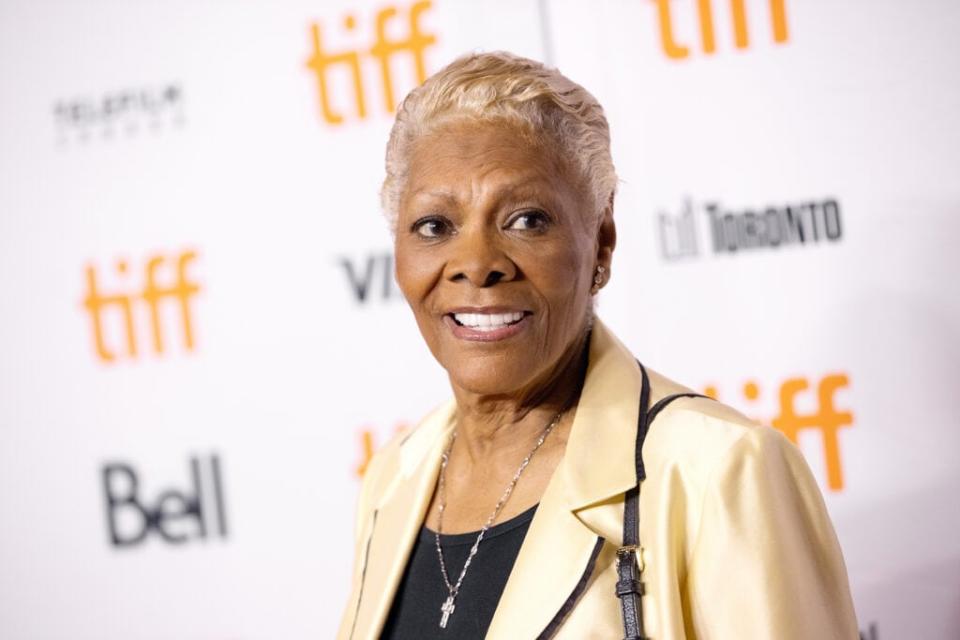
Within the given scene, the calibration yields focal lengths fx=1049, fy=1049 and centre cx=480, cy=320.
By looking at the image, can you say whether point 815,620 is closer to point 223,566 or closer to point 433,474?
point 433,474

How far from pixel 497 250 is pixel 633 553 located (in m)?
0.42

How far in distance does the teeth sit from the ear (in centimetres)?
18

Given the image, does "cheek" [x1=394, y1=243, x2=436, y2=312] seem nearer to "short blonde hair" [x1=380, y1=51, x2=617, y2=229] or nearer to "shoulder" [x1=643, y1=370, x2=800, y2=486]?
"short blonde hair" [x1=380, y1=51, x2=617, y2=229]

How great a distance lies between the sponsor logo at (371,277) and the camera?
244 cm

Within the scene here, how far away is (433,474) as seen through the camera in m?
1.66

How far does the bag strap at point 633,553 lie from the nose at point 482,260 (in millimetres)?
255

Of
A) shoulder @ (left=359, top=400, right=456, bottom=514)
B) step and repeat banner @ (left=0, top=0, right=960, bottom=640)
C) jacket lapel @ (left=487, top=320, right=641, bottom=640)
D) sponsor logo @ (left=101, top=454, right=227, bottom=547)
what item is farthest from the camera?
sponsor logo @ (left=101, top=454, right=227, bottom=547)

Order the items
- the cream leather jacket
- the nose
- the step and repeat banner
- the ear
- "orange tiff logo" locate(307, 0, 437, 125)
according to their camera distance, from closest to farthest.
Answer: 1. the cream leather jacket
2. the nose
3. the ear
4. the step and repeat banner
5. "orange tiff logo" locate(307, 0, 437, 125)

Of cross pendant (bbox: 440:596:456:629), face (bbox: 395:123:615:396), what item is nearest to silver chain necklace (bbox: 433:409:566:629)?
cross pendant (bbox: 440:596:456:629)

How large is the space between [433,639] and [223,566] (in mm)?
1292

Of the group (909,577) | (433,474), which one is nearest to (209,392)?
(433,474)

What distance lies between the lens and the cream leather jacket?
3.73 ft

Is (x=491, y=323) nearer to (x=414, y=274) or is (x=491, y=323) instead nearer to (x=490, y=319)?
(x=490, y=319)

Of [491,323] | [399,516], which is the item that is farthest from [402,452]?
[491,323]
